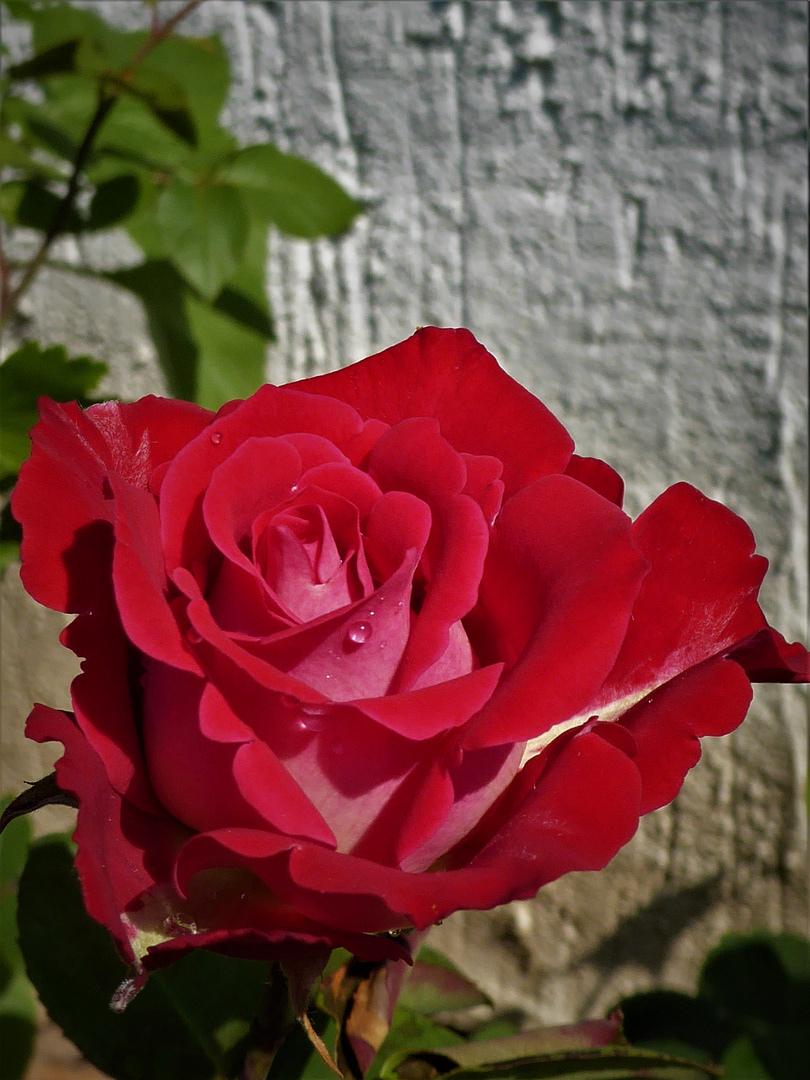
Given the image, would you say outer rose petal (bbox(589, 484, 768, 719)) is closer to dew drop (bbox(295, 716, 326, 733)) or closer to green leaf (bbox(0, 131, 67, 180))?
dew drop (bbox(295, 716, 326, 733))

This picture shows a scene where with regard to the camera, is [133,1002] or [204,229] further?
[204,229]

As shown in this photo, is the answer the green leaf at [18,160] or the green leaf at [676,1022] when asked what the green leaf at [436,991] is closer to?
the green leaf at [676,1022]

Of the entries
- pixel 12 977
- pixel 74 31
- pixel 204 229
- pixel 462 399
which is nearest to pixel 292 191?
pixel 204 229

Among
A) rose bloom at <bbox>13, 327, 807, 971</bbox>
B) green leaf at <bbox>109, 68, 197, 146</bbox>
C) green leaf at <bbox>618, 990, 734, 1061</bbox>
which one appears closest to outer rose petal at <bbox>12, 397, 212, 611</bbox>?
rose bloom at <bbox>13, 327, 807, 971</bbox>

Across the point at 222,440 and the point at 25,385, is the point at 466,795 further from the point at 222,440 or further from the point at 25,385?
the point at 25,385

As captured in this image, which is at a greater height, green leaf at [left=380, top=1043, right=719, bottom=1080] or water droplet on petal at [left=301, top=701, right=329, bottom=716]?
water droplet on petal at [left=301, top=701, right=329, bottom=716]
